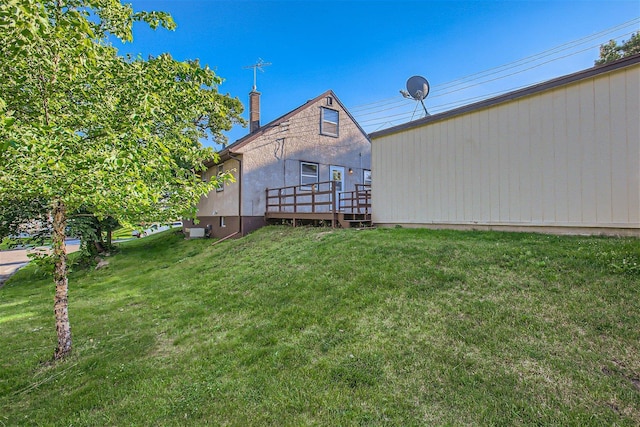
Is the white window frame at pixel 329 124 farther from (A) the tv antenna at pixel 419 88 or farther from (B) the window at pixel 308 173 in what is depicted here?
(A) the tv antenna at pixel 419 88

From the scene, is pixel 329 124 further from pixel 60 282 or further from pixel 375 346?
pixel 375 346

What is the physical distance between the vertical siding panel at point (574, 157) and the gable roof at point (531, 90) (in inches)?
8.7

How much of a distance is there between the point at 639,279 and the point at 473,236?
9.78 ft

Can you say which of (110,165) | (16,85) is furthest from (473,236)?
(16,85)

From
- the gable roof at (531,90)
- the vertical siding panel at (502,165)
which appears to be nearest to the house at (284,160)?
the gable roof at (531,90)

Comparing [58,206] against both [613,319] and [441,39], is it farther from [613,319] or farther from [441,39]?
[441,39]

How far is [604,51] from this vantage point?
17.9 meters

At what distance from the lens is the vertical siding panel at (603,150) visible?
5.66m

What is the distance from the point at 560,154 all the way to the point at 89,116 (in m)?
8.01

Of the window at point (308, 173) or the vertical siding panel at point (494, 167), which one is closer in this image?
the vertical siding panel at point (494, 167)

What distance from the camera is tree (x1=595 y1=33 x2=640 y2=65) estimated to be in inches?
649

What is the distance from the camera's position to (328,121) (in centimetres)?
1580

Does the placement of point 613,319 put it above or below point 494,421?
above

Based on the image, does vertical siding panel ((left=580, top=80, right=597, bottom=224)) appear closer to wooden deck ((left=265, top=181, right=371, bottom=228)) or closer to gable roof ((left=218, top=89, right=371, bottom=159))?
wooden deck ((left=265, top=181, right=371, bottom=228))
